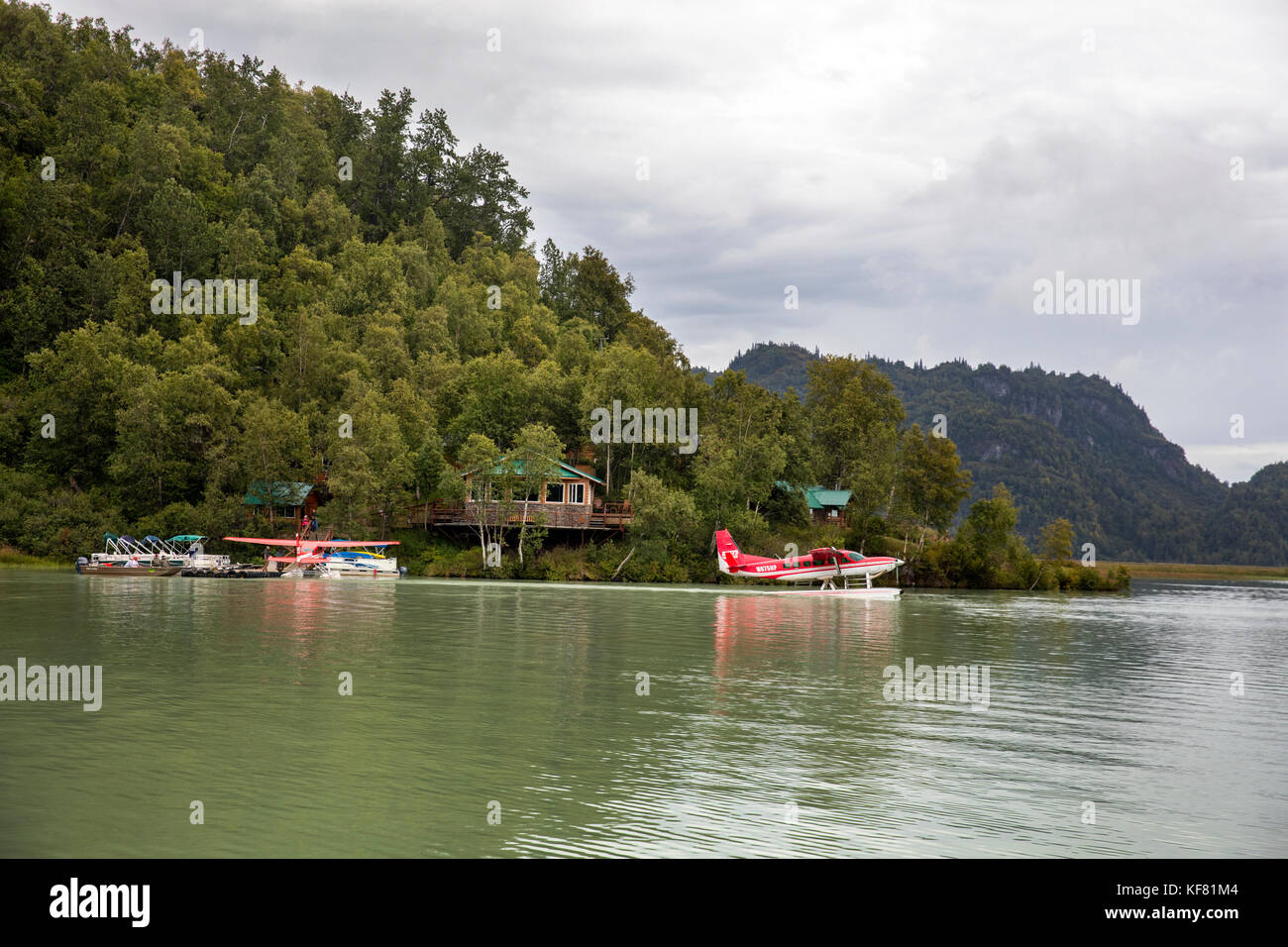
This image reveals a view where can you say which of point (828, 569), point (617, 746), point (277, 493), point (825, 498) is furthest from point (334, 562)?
point (617, 746)

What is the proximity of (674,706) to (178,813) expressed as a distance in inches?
459

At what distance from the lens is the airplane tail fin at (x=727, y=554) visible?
68.4m

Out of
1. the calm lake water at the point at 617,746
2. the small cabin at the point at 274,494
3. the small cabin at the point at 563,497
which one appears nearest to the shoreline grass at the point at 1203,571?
the small cabin at the point at 563,497

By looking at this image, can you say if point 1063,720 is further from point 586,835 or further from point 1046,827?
point 586,835

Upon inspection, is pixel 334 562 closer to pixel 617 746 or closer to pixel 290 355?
pixel 290 355

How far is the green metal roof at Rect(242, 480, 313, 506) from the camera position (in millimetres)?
76312

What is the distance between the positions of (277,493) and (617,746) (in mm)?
65416

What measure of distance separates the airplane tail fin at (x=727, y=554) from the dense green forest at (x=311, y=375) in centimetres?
543

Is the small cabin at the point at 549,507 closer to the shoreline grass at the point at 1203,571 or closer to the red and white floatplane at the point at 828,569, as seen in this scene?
the red and white floatplane at the point at 828,569

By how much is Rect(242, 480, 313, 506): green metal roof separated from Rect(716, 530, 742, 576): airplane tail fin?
3321 cm

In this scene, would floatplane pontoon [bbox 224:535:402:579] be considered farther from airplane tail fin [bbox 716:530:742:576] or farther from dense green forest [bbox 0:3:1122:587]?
airplane tail fin [bbox 716:530:742:576]
